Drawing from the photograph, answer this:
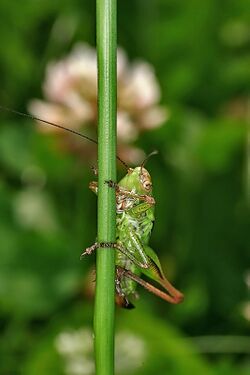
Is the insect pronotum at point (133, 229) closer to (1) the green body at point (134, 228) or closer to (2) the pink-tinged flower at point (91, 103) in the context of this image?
(1) the green body at point (134, 228)

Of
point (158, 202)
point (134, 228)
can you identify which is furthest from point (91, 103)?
point (134, 228)

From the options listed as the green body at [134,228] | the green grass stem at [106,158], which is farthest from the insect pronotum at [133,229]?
the green grass stem at [106,158]

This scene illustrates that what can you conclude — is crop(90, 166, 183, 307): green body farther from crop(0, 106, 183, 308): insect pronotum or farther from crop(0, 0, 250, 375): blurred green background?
crop(0, 0, 250, 375): blurred green background

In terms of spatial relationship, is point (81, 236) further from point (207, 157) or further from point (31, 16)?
point (31, 16)

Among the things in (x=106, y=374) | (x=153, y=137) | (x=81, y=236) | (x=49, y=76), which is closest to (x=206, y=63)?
(x=153, y=137)

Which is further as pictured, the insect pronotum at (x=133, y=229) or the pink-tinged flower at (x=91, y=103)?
the pink-tinged flower at (x=91, y=103)

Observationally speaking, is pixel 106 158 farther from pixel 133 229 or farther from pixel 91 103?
pixel 91 103
